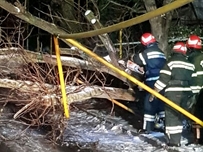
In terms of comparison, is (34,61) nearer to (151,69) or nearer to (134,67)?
(134,67)

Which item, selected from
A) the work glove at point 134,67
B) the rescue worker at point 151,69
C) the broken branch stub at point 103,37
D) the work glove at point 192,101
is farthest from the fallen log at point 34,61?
the work glove at point 192,101

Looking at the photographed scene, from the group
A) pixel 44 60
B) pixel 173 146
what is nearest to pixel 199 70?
pixel 173 146

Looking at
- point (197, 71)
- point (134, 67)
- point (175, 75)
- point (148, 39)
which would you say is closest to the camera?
point (175, 75)

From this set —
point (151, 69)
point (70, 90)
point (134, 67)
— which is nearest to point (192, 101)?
point (151, 69)

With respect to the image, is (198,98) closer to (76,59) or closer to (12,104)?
(76,59)

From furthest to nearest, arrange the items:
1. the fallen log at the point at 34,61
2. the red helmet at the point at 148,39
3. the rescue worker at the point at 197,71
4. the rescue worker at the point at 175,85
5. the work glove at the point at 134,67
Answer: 1. the fallen log at the point at 34,61
2. the work glove at the point at 134,67
3. the red helmet at the point at 148,39
4. the rescue worker at the point at 197,71
5. the rescue worker at the point at 175,85

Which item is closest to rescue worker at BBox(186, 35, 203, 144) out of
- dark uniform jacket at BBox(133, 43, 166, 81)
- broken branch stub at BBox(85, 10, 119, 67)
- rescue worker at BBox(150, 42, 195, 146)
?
rescue worker at BBox(150, 42, 195, 146)

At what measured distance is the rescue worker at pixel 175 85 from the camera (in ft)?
21.9

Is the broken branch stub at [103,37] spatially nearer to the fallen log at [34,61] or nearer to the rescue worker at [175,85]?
the fallen log at [34,61]

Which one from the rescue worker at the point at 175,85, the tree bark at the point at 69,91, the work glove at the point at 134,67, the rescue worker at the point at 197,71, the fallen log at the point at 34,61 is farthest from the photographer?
the fallen log at the point at 34,61

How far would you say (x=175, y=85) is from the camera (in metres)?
6.70

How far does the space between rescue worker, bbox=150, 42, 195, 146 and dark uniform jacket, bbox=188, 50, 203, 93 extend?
28 cm

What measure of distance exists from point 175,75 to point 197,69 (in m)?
0.53

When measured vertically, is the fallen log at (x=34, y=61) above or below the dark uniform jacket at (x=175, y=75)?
above
